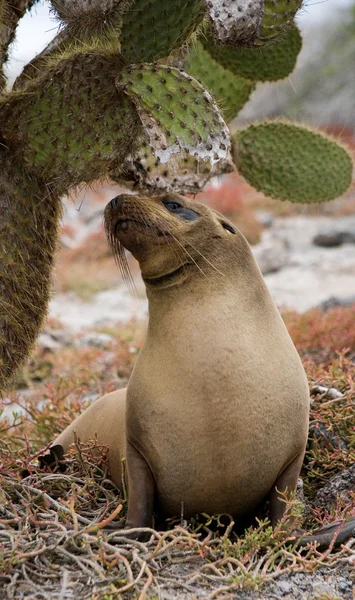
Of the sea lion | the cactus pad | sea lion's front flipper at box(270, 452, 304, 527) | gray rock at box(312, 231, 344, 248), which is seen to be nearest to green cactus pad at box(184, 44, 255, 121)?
the cactus pad

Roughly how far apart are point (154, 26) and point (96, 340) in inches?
184

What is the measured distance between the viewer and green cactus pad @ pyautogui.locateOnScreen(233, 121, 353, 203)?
177 inches

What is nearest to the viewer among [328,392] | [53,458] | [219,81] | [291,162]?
[53,458]

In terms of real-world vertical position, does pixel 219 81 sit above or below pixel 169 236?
above

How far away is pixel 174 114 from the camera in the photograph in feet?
9.18

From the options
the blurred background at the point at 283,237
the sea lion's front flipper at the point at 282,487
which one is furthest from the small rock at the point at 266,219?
the sea lion's front flipper at the point at 282,487

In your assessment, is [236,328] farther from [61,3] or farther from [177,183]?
[61,3]

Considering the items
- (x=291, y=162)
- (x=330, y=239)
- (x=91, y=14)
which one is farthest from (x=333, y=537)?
(x=330, y=239)

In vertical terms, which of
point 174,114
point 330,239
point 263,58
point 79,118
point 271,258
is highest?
point 263,58

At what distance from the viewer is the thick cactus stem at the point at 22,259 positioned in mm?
3232

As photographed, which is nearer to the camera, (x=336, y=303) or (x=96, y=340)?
(x=96, y=340)

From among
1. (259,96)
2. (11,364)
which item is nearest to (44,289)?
(11,364)

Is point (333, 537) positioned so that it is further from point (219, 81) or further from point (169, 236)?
point (219, 81)

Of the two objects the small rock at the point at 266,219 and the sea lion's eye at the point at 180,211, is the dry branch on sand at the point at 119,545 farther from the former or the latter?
the small rock at the point at 266,219
